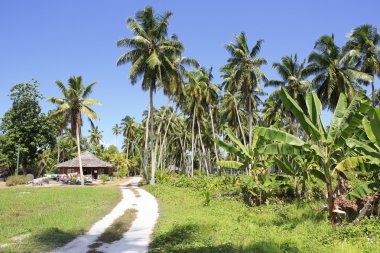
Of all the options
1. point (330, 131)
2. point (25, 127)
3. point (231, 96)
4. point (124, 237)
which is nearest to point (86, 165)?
point (25, 127)

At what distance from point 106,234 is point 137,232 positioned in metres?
1.05

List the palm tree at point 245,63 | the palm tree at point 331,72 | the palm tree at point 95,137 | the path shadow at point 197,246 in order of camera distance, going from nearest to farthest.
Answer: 1. the path shadow at point 197,246
2. the palm tree at point 331,72
3. the palm tree at point 245,63
4. the palm tree at point 95,137

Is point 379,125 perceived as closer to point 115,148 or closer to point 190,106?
point 190,106

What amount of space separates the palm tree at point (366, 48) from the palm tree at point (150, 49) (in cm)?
1693

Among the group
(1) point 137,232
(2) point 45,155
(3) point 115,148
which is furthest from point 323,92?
(3) point 115,148

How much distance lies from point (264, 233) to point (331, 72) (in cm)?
2591

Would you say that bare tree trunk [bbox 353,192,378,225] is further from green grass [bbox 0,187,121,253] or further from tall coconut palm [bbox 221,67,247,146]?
tall coconut palm [bbox 221,67,247,146]

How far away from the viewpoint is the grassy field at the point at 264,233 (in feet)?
28.6

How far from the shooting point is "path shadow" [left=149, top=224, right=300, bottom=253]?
8.47 m

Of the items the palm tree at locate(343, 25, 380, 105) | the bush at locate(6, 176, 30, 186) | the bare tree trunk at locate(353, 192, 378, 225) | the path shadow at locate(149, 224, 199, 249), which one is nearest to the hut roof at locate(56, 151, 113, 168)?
the bush at locate(6, 176, 30, 186)

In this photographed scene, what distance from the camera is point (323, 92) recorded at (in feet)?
113

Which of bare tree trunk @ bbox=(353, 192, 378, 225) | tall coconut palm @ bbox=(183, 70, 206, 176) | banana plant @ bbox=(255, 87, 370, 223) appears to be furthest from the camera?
tall coconut palm @ bbox=(183, 70, 206, 176)

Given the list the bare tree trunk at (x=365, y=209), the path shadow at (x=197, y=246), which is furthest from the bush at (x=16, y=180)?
the bare tree trunk at (x=365, y=209)

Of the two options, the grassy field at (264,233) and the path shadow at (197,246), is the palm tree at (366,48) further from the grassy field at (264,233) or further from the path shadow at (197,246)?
the path shadow at (197,246)
